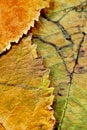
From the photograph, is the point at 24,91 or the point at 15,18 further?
the point at 15,18

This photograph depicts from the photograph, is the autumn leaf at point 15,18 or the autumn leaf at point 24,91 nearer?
the autumn leaf at point 24,91

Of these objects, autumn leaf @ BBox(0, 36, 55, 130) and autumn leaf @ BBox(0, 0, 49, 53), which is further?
autumn leaf @ BBox(0, 0, 49, 53)

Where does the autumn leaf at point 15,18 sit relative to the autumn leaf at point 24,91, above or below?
above
